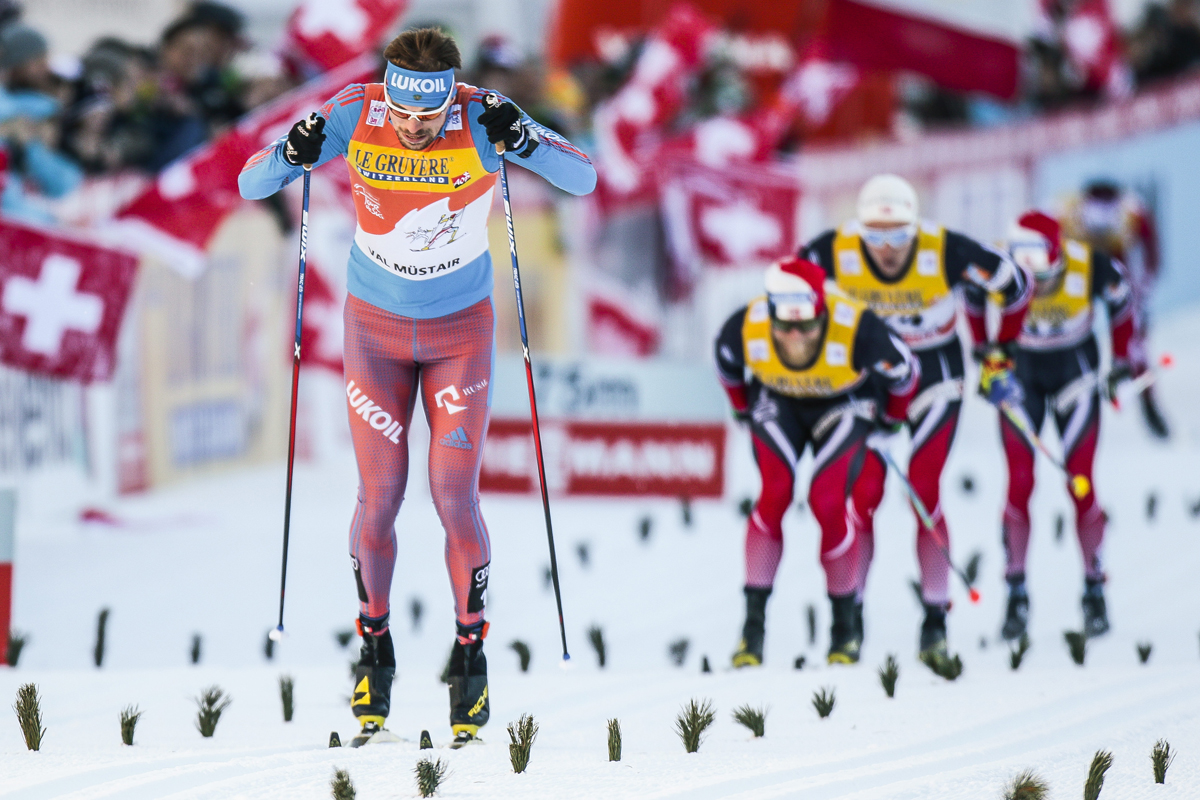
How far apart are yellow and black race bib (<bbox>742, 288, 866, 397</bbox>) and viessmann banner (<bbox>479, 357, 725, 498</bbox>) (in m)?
4.48

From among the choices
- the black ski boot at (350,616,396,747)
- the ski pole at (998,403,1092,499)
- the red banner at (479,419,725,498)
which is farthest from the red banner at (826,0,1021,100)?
the black ski boot at (350,616,396,747)

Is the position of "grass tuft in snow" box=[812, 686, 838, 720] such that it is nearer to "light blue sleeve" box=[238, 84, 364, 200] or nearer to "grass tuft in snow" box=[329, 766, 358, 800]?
"grass tuft in snow" box=[329, 766, 358, 800]

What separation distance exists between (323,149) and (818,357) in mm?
2461

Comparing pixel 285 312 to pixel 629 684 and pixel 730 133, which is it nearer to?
pixel 730 133

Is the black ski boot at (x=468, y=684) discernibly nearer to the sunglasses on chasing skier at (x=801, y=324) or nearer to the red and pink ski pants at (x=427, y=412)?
the red and pink ski pants at (x=427, y=412)

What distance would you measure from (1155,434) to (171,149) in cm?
797

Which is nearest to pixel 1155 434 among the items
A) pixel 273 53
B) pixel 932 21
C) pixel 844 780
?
pixel 932 21

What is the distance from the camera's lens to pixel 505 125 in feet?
14.8

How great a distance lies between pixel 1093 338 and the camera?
7.57 m

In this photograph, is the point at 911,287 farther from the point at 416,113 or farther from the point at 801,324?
the point at 416,113

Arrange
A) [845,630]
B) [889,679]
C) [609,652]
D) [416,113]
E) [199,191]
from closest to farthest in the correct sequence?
[416,113] → [889,679] → [845,630] → [609,652] → [199,191]

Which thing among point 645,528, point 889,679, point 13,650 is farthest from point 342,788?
point 645,528

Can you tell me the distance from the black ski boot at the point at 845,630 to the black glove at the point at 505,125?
2760 millimetres

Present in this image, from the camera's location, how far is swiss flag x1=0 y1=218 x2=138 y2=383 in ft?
29.8
